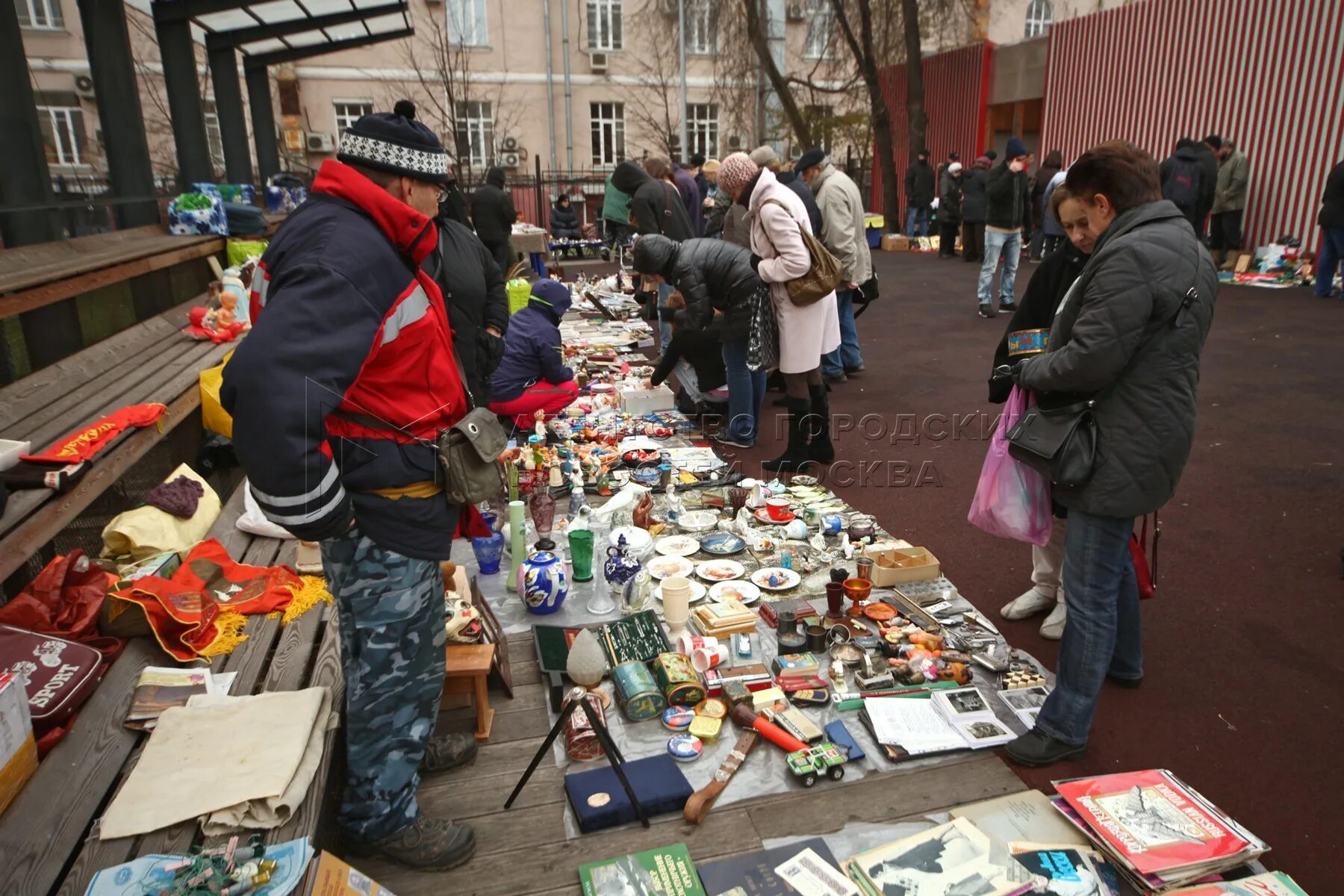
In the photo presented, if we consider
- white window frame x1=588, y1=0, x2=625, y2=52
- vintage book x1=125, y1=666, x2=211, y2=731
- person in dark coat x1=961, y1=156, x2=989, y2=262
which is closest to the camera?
vintage book x1=125, y1=666, x2=211, y2=731

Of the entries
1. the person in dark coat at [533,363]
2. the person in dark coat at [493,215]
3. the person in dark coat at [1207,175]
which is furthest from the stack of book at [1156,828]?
the person in dark coat at [1207,175]

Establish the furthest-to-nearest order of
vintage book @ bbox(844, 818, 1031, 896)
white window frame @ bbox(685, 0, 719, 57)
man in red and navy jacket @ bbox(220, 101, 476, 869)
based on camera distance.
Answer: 1. white window frame @ bbox(685, 0, 719, 57)
2. vintage book @ bbox(844, 818, 1031, 896)
3. man in red and navy jacket @ bbox(220, 101, 476, 869)

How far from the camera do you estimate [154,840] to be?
208cm

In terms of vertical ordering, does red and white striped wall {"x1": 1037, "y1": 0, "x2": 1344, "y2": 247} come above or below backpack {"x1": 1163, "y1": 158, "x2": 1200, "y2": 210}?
above

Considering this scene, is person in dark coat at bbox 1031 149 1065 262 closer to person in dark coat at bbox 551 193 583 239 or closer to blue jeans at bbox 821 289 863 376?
blue jeans at bbox 821 289 863 376

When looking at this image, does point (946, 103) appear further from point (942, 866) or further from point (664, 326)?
point (942, 866)

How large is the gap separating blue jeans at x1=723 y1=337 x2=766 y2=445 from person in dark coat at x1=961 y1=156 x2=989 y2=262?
778 cm

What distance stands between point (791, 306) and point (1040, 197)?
9.32m

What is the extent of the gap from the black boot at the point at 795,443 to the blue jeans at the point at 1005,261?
5226 millimetres

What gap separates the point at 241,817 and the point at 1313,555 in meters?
4.67

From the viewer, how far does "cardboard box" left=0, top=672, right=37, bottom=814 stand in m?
2.11

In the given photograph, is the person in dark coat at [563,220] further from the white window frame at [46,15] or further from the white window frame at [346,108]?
the white window frame at [46,15]

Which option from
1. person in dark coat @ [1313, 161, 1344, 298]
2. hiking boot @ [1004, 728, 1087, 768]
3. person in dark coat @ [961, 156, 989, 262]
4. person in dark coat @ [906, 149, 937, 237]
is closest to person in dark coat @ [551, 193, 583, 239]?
person in dark coat @ [906, 149, 937, 237]

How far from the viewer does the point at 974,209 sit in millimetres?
13367
